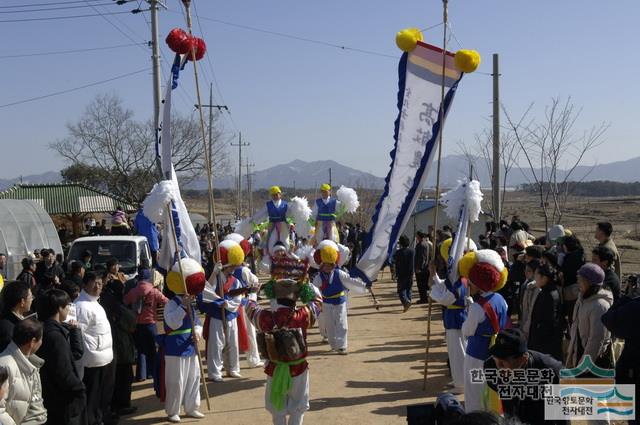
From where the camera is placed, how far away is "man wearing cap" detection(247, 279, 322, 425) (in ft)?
19.8

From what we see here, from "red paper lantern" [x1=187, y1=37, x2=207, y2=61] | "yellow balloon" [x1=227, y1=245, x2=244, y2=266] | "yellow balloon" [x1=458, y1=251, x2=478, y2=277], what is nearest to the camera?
"yellow balloon" [x1=458, y1=251, x2=478, y2=277]

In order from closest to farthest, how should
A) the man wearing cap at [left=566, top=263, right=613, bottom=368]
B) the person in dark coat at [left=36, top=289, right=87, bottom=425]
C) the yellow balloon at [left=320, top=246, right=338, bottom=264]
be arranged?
the person in dark coat at [left=36, top=289, right=87, bottom=425], the man wearing cap at [left=566, top=263, right=613, bottom=368], the yellow balloon at [left=320, top=246, right=338, bottom=264]

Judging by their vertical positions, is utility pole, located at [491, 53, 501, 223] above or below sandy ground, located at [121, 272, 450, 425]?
above

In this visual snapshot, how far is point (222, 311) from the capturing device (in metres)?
8.81

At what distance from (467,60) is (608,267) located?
9.22 ft

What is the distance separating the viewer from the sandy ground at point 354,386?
7609 mm

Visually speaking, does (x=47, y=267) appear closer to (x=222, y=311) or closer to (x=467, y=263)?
(x=222, y=311)

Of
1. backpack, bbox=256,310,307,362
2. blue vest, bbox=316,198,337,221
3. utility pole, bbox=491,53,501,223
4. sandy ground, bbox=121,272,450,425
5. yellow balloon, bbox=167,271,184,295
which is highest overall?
utility pole, bbox=491,53,501,223

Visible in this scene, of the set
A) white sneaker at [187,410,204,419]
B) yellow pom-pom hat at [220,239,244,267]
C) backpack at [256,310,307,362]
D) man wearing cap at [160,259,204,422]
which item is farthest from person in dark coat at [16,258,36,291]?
backpack at [256,310,307,362]

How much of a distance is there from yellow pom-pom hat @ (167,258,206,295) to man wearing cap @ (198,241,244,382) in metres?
0.98

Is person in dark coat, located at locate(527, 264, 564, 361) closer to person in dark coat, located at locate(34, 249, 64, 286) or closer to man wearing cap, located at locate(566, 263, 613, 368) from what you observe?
man wearing cap, located at locate(566, 263, 613, 368)

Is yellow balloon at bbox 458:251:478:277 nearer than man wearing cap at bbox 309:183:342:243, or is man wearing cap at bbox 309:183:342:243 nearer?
yellow balloon at bbox 458:251:478:277

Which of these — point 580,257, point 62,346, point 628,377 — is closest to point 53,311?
point 62,346

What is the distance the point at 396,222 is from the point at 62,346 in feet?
13.7
